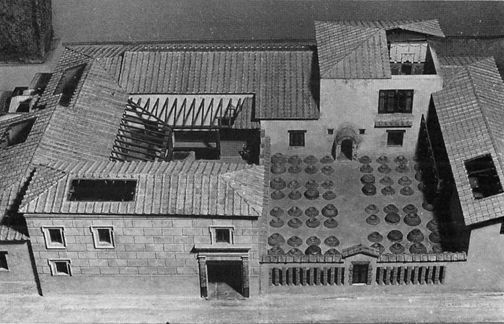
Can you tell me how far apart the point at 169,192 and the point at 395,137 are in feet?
101

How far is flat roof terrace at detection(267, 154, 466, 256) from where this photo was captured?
260 ft

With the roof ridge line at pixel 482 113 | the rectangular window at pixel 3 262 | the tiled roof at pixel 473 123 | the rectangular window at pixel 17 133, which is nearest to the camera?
the tiled roof at pixel 473 123

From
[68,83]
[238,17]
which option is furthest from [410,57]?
[68,83]

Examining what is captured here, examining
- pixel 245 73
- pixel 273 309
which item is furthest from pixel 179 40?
pixel 273 309

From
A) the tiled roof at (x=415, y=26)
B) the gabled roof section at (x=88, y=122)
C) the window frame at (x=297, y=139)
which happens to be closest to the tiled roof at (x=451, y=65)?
the tiled roof at (x=415, y=26)

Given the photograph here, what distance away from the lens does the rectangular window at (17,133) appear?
80.6 m

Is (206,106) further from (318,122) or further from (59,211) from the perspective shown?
Result: (59,211)

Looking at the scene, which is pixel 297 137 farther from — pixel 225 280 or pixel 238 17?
pixel 238 17

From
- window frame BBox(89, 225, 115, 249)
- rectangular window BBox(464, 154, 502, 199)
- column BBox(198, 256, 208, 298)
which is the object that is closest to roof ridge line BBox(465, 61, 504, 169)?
rectangular window BBox(464, 154, 502, 199)

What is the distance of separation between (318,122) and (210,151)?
12278 mm

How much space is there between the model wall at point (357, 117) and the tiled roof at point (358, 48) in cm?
92

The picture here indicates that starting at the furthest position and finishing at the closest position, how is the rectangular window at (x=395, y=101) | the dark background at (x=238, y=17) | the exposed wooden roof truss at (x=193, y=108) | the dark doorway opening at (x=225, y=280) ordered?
the dark background at (x=238, y=17)
the exposed wooden roof truss at (x=193, y=108)
the rectangular window at (x=395, y=101)
the dark doorway opening at (x=225, y=280)

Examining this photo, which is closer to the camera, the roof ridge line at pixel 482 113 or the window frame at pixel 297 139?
the roof ridge line at pixel 482 113

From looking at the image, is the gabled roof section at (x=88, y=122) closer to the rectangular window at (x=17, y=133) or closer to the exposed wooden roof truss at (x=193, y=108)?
the rectangular window at (x=17, y=133)
